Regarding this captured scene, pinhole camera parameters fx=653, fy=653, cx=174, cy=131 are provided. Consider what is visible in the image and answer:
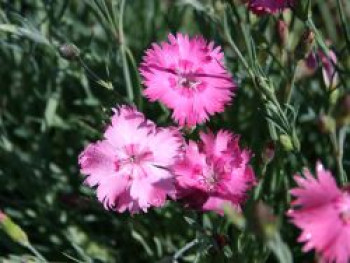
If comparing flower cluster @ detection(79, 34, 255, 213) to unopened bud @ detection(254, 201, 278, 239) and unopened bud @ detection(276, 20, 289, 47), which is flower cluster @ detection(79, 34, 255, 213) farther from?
unopened bud @ detection(254, 201, 278, 239)

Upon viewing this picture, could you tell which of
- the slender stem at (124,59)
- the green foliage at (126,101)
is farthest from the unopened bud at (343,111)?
the slender stem at (124,59)

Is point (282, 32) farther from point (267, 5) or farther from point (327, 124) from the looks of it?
point (327, 124)

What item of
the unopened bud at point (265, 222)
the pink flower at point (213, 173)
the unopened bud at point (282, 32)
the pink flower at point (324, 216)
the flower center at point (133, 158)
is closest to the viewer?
the unopened bud at point (265, 222)

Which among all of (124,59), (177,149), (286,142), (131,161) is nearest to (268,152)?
(286,142)

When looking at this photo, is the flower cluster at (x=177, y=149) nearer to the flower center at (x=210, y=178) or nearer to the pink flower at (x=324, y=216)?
the flower center at (x=210, y=178)

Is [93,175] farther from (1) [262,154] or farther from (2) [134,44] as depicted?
(2) [134,44]

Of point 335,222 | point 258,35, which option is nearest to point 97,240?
point 258,35
